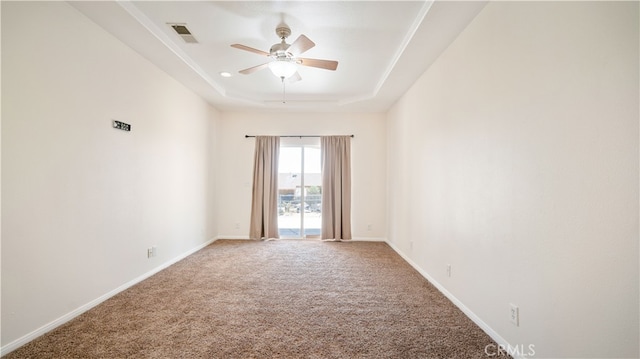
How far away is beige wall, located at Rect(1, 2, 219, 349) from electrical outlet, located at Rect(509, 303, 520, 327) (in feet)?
11.2

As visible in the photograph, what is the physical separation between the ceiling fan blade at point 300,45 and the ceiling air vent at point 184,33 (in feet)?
3.50

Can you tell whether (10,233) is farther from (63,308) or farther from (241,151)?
(241,151)

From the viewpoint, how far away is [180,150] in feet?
12.9

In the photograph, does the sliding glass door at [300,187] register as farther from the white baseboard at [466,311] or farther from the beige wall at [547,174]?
the beige wall at [547,174]

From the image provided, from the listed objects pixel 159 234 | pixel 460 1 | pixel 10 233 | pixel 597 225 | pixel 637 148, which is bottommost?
pixel 159 234

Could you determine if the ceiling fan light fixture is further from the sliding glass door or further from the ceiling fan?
the sliding glass door

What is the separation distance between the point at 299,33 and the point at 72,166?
7.82 feet

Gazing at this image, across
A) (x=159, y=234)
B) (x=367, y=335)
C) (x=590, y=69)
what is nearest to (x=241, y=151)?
(x=159, y=234)

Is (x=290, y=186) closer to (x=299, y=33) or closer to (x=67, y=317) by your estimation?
(x=299, y=33)

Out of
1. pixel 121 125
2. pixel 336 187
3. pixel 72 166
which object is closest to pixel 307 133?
pixel 336 187

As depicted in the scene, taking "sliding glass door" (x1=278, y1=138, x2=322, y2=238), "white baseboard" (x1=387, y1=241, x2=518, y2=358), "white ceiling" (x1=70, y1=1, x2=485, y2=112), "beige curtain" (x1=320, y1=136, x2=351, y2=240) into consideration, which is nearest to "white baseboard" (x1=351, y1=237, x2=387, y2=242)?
"beige curtain" (x1=320, y1=136, x2=351, y2=240)

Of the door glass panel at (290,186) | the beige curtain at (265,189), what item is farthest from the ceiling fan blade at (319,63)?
the door glass panel at (290,186)

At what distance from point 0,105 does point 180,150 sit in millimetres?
2219

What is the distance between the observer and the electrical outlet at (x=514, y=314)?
5.69 feet
